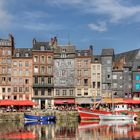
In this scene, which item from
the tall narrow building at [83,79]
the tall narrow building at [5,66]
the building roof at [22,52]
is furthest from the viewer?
the building roof at [22,52]

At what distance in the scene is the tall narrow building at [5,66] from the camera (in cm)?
9512

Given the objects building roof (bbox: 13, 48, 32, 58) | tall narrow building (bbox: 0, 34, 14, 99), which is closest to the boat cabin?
building roof (bbox: 13, 48, 32, 58)

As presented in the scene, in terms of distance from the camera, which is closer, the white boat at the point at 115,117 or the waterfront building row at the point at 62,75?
the white boat at the point at 115,117

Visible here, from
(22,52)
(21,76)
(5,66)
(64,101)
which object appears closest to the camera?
(5,66)

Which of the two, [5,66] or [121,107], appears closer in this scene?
[121,107]

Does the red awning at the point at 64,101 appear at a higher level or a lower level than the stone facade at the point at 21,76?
lower

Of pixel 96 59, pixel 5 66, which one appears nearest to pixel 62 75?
pixel 96 59

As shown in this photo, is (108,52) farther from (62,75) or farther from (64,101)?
(64,101)

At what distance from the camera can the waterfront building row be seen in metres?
95.9

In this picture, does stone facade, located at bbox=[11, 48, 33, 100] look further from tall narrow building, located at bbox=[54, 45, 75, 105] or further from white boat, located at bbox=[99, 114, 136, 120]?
white boat, located at bbox=[99, 114, 136, 120]

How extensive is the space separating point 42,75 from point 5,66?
8463 millimetres

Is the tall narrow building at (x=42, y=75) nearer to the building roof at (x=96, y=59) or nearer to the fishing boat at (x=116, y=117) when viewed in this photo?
the building roof at (x=96, y=59)

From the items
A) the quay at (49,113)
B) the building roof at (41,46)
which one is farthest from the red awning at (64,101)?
the quay at (49,113)

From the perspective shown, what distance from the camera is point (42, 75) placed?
96.6m
